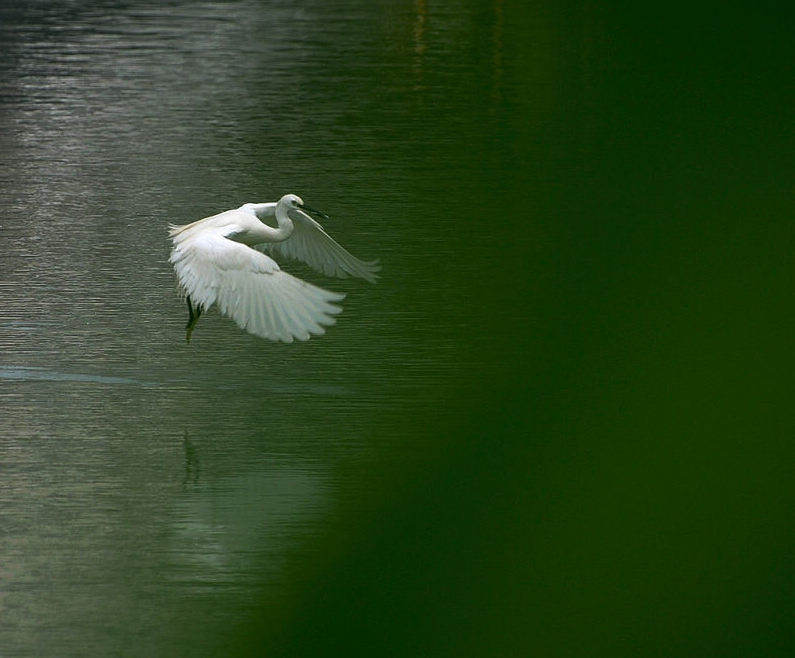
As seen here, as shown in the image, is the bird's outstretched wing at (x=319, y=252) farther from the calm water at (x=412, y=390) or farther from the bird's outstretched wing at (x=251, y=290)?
the bird's outstretched wing at (x=251, y=290)

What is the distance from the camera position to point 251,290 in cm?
720

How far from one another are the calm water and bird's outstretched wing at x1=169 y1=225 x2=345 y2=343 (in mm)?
393

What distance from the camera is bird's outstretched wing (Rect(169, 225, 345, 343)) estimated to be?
706 centimetres

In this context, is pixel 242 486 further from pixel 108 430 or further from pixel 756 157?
pixel 756 157

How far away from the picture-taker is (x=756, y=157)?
12.7 metres

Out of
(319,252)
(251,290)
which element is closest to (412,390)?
(251,290)

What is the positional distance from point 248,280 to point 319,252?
1.45 meters

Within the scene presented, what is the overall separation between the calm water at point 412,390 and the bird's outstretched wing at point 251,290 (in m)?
0.39

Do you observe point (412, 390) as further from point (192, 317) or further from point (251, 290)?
Answer: point (192, 317)

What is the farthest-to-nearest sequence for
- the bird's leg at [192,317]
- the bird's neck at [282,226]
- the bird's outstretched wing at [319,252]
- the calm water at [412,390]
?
1. the bird's outstretched wing at [319,252]
2. the bird's neck at [282,226]
3. the bird's leg at [192,317]
4. the calm water at [412,390]

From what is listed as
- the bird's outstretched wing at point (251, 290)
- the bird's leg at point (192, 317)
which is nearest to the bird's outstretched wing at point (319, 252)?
the bird's leg at point (192, 317)

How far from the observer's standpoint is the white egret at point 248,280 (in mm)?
7074

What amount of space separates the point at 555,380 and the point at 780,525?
5.65ft

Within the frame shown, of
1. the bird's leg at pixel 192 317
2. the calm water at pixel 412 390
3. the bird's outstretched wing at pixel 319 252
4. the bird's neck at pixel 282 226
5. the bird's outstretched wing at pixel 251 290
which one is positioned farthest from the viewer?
the bird's outstretched wing at pixel 319 252
